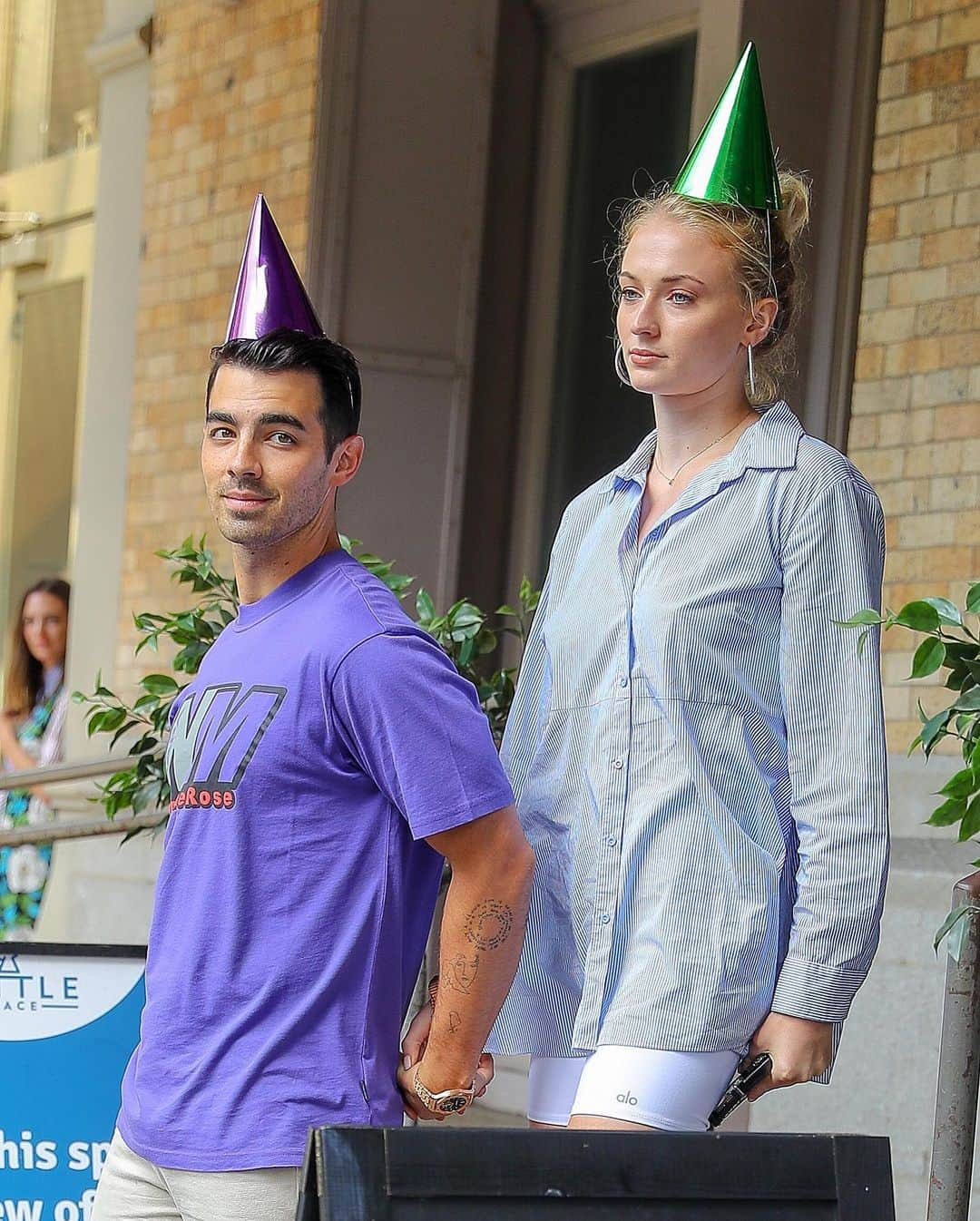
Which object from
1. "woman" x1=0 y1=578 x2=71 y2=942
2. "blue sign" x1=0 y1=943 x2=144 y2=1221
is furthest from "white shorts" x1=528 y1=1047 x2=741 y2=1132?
"woman" x1=0 y1=578 x2=71 y2=942

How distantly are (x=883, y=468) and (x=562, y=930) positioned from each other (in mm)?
2650

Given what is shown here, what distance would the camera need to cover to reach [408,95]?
6738mm

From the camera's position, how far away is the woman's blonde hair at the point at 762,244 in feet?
8.12

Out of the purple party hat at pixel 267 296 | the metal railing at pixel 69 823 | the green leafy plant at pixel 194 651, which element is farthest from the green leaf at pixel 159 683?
the purple party hat at pixel 267 296

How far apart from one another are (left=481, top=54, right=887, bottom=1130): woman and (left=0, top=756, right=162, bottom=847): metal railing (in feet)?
6.81

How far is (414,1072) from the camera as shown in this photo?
2.26 meters

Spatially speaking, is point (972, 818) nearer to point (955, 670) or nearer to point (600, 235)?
point (955, 670)

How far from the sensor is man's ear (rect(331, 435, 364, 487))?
8.03 ft

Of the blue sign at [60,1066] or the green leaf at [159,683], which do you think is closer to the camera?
the blue sign at [60,1066]

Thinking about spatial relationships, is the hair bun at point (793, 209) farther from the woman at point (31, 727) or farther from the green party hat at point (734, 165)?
the woman at point (31, 727)

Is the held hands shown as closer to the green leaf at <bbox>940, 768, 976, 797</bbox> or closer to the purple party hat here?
the green leaf at <bbox>940, 768, 976, 797</bbox>

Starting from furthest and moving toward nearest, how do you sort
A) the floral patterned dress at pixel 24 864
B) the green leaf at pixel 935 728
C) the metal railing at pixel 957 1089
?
1. the floral patterned dress at pixel 24 864
2. the metal railing at pixel 957 1089
3. the green leaf at pixel 935 728

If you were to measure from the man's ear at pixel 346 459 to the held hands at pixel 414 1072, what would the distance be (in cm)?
67

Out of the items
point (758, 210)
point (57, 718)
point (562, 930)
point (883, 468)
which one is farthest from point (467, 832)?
point (57, 718)
